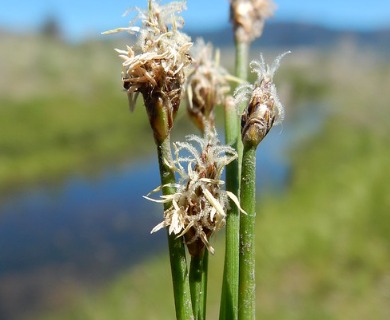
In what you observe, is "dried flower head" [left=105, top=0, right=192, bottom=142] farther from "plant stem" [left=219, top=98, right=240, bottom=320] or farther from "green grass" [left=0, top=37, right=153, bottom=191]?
"green grass" [left=0, top=37, right=153, bottom=191]

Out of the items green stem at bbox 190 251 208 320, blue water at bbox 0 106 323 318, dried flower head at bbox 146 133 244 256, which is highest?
dried flower head at bbox 146 133 244 256

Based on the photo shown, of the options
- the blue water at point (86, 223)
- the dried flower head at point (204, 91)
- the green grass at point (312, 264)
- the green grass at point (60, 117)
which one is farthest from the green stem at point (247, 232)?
the green grass at point (60, 117)

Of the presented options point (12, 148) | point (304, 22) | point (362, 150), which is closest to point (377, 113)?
point (362, 150)

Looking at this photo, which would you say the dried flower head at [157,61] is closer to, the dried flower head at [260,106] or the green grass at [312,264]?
the dried flower head at [260,106]

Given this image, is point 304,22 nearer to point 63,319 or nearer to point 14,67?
point 14,67

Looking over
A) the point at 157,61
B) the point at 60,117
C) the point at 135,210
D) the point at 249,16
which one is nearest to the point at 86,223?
the point at 135,210

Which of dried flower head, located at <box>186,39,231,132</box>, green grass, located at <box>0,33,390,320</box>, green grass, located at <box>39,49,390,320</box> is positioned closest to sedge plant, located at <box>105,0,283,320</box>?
dried flower head, located at <box>186,39,231,132</box>
